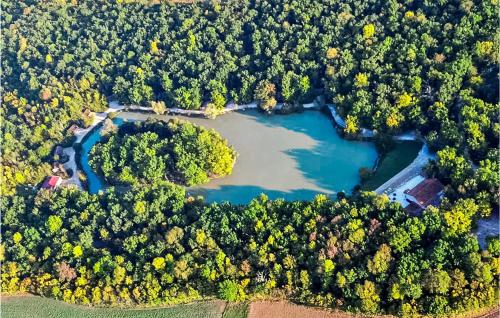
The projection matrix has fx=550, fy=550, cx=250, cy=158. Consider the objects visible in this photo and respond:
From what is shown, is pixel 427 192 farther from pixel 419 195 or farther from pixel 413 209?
pixel 413 209

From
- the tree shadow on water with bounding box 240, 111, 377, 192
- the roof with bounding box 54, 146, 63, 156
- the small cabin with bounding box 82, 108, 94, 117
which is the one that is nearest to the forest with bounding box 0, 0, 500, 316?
the small cabin with bounding box 82, 108, 94, 117

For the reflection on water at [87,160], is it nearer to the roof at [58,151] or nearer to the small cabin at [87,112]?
the small cabin at [87,112]

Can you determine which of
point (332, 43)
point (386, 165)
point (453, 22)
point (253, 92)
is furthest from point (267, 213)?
point (453, 22)

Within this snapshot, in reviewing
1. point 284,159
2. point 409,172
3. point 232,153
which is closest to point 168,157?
point 232,153

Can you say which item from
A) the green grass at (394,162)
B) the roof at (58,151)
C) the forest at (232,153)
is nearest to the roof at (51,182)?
the forest at (232,153)

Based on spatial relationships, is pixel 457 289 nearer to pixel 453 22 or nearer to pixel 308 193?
pixel 308 193

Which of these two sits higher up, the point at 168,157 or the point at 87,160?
the point at 168,157
